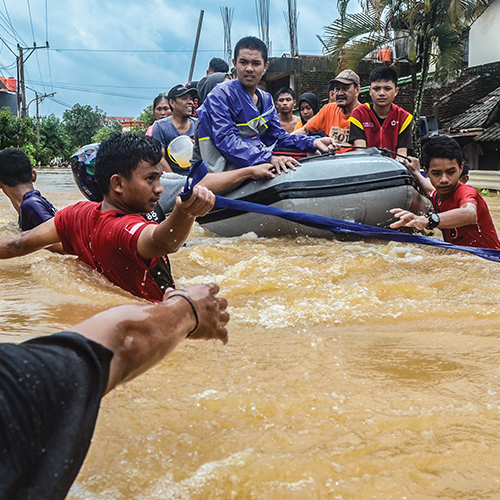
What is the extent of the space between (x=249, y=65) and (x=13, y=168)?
225 cm

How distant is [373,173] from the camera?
495 cm

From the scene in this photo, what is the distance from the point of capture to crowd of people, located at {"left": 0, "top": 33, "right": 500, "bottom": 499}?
92 cm

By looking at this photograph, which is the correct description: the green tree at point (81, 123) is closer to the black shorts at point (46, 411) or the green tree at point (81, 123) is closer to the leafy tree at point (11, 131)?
the leafy tree at point (11, 131)

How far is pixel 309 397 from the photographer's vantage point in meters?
Answer: 1.75

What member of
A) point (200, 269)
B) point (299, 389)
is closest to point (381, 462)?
point (299, 389)

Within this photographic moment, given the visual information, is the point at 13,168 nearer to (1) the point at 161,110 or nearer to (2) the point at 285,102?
(1) the point at 161,110

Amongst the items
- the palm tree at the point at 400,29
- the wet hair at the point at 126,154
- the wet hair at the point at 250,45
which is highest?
the palm tree at the point at 400,29

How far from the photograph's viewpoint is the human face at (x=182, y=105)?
20.7 ft

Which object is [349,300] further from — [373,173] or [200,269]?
[373,173]

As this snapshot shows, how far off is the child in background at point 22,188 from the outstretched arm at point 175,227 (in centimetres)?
171

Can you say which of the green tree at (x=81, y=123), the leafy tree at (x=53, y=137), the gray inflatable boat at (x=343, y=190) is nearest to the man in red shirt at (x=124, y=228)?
the gray inflatable boat at (x=343, y=190)

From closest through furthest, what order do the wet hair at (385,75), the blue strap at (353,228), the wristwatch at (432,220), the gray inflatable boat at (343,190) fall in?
the wristwatch at (432,220) < the blue strap at (353,228) < the gray inflatable boat at (343,190) < the wet hair at (385,75)

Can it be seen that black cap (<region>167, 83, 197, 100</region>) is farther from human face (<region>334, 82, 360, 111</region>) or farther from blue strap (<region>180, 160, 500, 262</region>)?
blue strap (<region>180, 160, 500, 262</region>)

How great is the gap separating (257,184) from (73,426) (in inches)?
171
